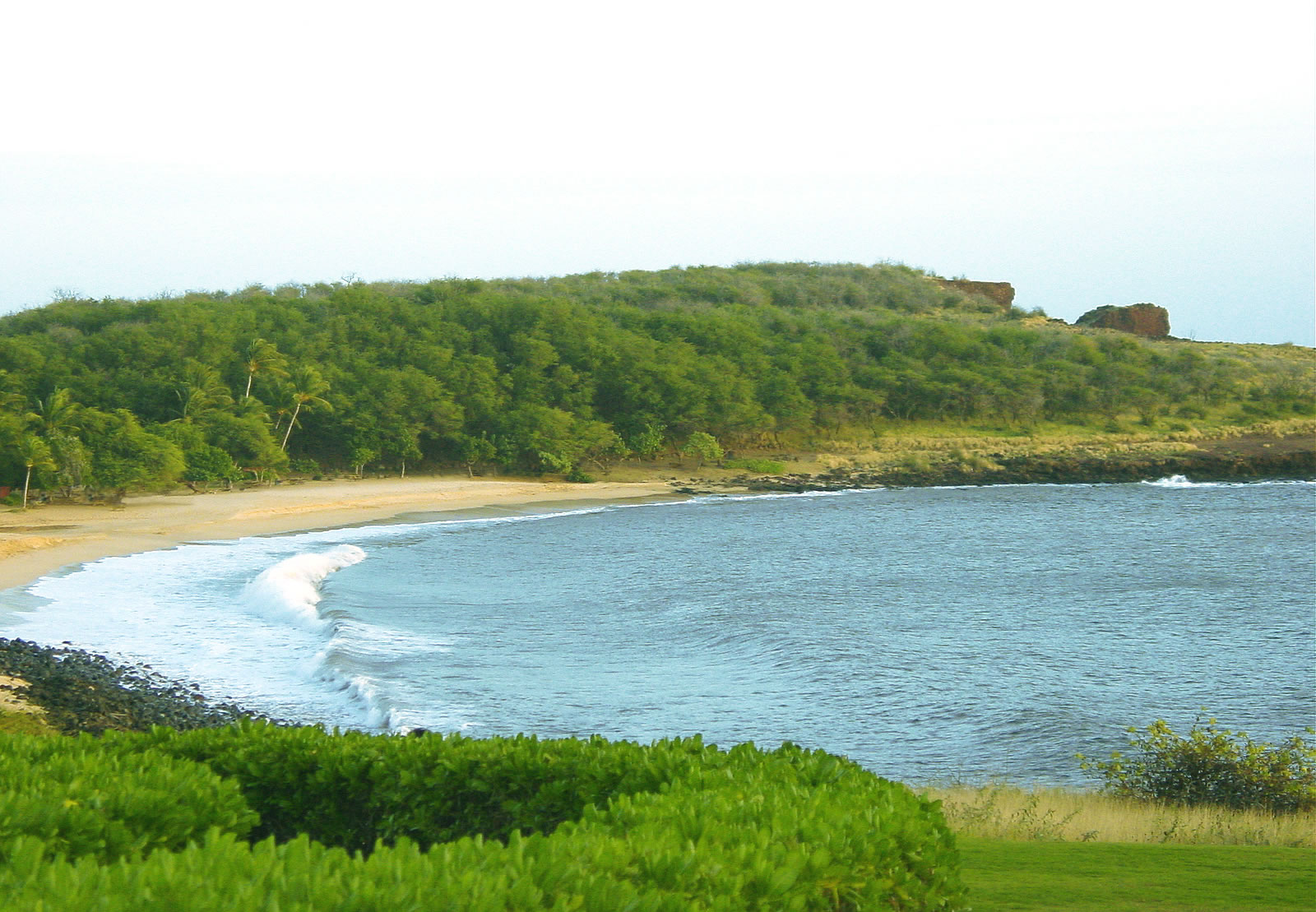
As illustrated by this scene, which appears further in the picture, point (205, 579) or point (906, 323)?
point (906, 323)

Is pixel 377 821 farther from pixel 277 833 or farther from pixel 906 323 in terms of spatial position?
pixel 906 323

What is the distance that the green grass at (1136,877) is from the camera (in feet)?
20.2

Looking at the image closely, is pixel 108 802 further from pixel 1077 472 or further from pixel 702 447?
pixel 1077 472

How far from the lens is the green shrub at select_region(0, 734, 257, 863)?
4.80 metres

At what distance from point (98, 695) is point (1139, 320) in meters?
130

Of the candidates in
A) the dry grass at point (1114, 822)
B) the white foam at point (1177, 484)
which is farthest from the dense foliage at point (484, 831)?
the white foam at point (1177, 484)

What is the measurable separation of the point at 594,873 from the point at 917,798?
2242 mm

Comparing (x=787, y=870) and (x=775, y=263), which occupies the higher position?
(x=775, y=263)

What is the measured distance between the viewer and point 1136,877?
21.8 feet

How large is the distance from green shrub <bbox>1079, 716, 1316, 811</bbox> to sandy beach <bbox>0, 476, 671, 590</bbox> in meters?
23.9

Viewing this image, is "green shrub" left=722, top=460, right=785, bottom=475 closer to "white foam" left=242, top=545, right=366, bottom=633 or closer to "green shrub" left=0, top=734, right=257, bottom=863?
"white foam" left=242, top=545, right=366, bottom=633

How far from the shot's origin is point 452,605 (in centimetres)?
2542

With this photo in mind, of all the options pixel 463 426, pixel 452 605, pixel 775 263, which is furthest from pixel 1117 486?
pixel 775 263

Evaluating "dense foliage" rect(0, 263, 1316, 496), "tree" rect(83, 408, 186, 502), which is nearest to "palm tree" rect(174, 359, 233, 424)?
"dense foliage" rect(0, 263, 1316, 496)
